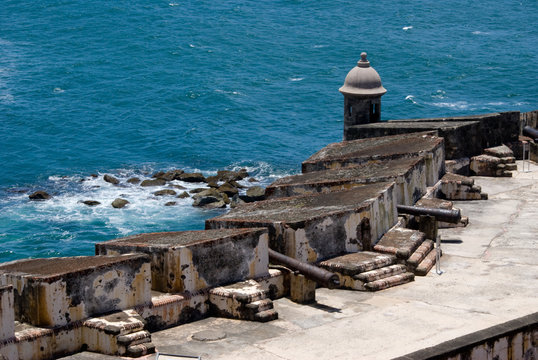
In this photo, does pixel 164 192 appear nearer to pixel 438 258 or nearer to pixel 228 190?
pixel 228 190

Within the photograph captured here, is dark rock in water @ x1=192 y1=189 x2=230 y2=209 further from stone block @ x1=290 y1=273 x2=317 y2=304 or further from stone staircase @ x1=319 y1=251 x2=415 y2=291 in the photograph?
stone block @ x1=290 y1=273 x2=317 y2=304

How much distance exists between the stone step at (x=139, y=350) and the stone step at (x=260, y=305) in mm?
2415

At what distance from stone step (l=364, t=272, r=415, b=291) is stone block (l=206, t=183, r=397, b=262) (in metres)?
1.22

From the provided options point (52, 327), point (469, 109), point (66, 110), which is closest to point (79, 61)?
point (66, 110)

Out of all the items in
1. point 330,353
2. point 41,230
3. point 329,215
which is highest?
point 329,215

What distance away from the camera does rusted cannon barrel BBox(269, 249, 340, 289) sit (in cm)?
1828

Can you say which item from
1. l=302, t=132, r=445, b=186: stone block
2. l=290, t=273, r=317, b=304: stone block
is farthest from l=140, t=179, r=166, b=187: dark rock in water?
l=290, t=273, r=317, b=304: stone block

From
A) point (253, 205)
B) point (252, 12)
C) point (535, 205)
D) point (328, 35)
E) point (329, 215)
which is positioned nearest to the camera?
point (329, 215)

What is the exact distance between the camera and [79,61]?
7775 centimetres

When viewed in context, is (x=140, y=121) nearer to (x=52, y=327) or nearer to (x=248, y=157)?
(x=248, y=157)

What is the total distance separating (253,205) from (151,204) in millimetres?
25691

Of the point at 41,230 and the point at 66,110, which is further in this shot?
the point at 66,110

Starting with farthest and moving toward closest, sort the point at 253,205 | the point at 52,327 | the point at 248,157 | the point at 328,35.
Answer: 1. the point at 328,35
2. the point at 248,157
3. the point at 253,205
4. the point at 52,327

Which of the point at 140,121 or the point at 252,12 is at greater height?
the point at 252,12
